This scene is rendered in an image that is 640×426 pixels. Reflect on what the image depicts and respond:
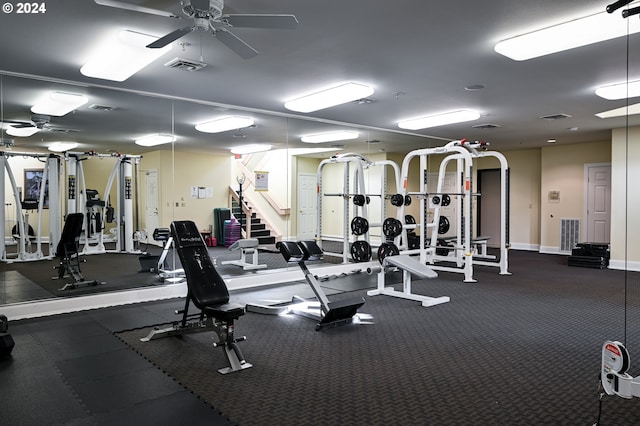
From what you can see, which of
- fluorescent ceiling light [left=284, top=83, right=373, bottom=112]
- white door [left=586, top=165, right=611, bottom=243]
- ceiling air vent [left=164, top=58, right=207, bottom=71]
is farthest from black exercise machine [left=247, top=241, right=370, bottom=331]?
white door [left=586, top=165, right=611, bottom=243]

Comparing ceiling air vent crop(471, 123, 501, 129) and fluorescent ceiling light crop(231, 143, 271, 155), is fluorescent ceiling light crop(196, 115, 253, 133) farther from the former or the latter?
ceiling air vent crop(471, 123, 501, 129)

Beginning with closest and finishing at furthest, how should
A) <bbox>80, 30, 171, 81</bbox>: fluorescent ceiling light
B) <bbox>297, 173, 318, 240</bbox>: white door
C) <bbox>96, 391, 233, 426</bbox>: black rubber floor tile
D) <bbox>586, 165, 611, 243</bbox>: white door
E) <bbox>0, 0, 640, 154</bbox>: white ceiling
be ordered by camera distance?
<bbox>96, 391, 233, 426</bbox>: black rubber floor tile
<bbox>0, 0, 640, 154</bbox>: white ceiling
<bbox>80, 30, 171, 81</bbox>: fluorescent ceiling light
<bbox>297, 173, 318, 240</bbox>: white door
<bbox>586, 165, 611, 243</bbox>: white door

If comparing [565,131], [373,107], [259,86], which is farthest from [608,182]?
[259,86]

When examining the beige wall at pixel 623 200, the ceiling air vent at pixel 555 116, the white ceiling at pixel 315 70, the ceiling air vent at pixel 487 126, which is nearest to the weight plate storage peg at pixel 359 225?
the white ceiling at pixel 315 70

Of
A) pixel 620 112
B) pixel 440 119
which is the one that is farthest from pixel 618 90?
pixel 440 119

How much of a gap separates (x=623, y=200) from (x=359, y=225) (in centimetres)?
483

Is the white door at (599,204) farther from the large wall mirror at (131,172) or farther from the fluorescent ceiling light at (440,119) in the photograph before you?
the large wall mirror at (131,172)

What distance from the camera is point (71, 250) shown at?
5066mm

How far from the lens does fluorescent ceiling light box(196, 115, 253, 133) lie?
620 cm

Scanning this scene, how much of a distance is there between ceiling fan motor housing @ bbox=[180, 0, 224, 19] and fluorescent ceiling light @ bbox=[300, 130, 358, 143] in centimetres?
452

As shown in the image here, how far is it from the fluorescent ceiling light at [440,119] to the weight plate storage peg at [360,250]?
2.12 metres

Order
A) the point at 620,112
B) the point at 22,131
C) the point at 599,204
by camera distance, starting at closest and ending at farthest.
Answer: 1. the point at 22,131
2. the point at 620,112
3. the point at 599,204

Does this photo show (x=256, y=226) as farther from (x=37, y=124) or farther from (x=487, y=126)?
(x=487, y=126)

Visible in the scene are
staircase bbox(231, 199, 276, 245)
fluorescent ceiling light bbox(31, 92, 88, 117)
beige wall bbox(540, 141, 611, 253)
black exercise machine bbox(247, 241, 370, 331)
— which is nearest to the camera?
black exercise machine bbox(247, 241, 370, 331)
